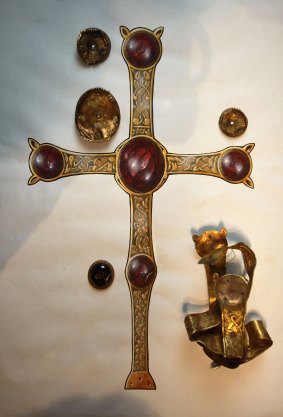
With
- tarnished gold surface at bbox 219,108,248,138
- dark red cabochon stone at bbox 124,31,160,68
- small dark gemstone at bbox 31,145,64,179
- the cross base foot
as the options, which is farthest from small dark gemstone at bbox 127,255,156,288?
dark red cabochon stone at bbox 124,31,160,68

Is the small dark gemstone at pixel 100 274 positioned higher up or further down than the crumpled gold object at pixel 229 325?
higher up

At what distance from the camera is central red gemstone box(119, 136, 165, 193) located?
80.0 inches

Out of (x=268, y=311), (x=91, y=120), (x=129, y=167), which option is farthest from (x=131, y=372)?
(x=91, y=120)

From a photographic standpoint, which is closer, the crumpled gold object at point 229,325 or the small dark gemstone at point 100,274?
the crumpled gold object at point 229,325

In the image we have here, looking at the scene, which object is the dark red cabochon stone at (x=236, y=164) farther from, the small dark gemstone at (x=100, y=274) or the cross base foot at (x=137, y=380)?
the cross base foot at (x=137, y=380)

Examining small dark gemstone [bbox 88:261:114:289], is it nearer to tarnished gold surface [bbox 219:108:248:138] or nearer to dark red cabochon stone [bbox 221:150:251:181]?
dark red cabochon stone [bbox 221:150:251:181]

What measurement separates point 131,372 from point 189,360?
275 mm

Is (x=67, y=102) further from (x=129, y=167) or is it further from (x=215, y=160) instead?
(x=215, y=160)

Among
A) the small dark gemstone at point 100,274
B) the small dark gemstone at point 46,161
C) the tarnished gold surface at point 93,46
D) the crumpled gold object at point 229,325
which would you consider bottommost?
the crumpled gold object at point 229,325

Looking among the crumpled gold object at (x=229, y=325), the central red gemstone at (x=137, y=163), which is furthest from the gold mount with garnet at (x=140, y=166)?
the crumpled gold object at (x=229, y=325)

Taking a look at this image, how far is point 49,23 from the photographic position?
2016 millimetres

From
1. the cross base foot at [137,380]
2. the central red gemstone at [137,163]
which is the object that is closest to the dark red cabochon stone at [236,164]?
the central red gemstone at [137,163]

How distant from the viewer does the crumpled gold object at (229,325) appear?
6.06ft

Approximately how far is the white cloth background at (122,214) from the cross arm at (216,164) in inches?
1.4
